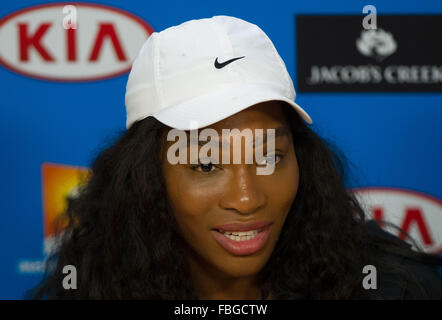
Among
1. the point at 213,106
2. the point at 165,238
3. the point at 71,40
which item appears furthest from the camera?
the point at 71,40

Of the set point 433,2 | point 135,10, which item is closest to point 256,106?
point 135,10

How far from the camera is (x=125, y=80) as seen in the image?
1.36m

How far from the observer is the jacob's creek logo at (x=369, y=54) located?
1.35 metres

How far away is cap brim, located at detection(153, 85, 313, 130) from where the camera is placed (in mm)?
830

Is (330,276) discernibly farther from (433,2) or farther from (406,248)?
(433,2)

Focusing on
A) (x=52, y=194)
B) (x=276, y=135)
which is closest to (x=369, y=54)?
(x=276, y=135)

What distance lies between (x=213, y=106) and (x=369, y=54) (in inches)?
26.2

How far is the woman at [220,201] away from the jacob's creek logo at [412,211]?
29 cm

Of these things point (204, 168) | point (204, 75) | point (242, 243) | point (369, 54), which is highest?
point (369, 54)

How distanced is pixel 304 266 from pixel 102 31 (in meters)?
0.75

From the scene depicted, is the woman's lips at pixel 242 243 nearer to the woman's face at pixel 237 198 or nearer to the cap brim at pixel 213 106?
the woman's face at pixel 237 198

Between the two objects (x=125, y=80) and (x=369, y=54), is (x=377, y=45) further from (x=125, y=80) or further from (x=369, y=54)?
(x=125, y=80)

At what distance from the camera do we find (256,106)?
0.89 meters

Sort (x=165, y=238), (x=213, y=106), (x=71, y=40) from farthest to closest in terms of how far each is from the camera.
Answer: (x=71, y=40)
(x=165, y=238)
(x=213, y=106)
